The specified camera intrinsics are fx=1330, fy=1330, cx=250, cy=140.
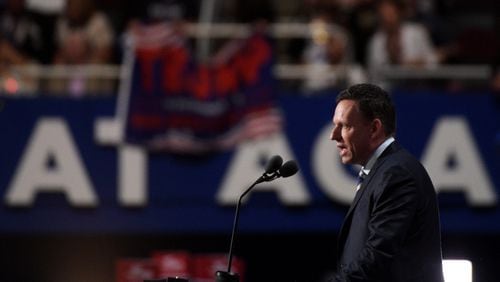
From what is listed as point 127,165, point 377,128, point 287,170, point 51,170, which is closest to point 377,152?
point 377,128

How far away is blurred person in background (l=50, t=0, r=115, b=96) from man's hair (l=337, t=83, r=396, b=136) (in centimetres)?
752

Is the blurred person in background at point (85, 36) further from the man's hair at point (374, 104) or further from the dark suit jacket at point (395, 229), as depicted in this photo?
the dark suit jacket at point (395, 229)

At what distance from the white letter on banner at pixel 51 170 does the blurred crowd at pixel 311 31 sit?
0.52m

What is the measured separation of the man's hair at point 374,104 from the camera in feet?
16.7

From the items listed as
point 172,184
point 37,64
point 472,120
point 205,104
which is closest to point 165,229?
point 172,184

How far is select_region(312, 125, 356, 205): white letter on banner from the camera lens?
11.9 m

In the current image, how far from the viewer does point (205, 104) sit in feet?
39.3

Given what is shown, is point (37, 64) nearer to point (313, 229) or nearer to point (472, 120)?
point (313, 229)

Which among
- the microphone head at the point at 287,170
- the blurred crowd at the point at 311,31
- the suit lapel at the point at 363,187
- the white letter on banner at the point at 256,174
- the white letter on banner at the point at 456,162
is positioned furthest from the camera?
the blurred crowd at the point at 311,31

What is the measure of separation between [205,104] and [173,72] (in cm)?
41

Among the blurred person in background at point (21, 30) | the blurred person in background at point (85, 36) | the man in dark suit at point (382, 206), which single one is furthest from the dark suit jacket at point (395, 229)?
the blurred person in background at point (21, 30)

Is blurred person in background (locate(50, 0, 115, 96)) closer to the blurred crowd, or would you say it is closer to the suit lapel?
the blurred crowd

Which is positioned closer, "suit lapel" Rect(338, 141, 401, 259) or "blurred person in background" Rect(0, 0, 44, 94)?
"suit lapel" Rect(338, 141, 401, 259)

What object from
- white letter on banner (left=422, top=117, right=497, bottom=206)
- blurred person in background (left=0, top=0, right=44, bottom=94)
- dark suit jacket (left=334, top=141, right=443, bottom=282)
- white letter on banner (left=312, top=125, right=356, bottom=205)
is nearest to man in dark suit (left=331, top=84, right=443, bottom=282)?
dark suit jacket (left=334, top=141, right=443, bottom=282)
